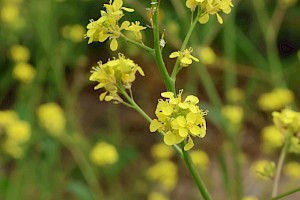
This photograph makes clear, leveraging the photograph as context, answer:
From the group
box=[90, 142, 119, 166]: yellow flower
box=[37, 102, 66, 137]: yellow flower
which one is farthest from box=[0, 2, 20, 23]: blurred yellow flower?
box=[90, 142, 119, 166]: yellow flower

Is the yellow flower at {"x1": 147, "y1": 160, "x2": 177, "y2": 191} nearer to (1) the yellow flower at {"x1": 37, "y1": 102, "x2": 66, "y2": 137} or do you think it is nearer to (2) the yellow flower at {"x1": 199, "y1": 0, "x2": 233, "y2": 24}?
(1) the yellow flower at {"x1": 37, "y1": 102, "x2": 66, "y2": 137}

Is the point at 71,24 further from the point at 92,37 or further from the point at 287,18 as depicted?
the point at 92,37

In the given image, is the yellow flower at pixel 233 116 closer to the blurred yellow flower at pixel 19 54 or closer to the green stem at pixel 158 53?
the blurred yellow flower at pixel 19 54

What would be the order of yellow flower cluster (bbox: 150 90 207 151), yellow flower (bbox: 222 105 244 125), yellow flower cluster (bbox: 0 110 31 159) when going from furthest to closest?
yellow flower cluster (bbox: 0 110 31 159) → yellow flower (bbox: 222 105 244 125) → yellow flower cluster (bbox: 150 90 207 151)

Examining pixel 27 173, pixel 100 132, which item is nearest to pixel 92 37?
pixel 27 173

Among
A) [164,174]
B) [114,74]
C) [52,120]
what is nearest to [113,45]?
[114,74]

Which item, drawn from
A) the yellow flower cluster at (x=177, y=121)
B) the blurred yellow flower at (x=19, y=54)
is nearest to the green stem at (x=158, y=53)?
the yellow flower cluster at (x=177, y=121)

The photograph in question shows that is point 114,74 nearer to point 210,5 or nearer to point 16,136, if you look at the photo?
point 210,5
